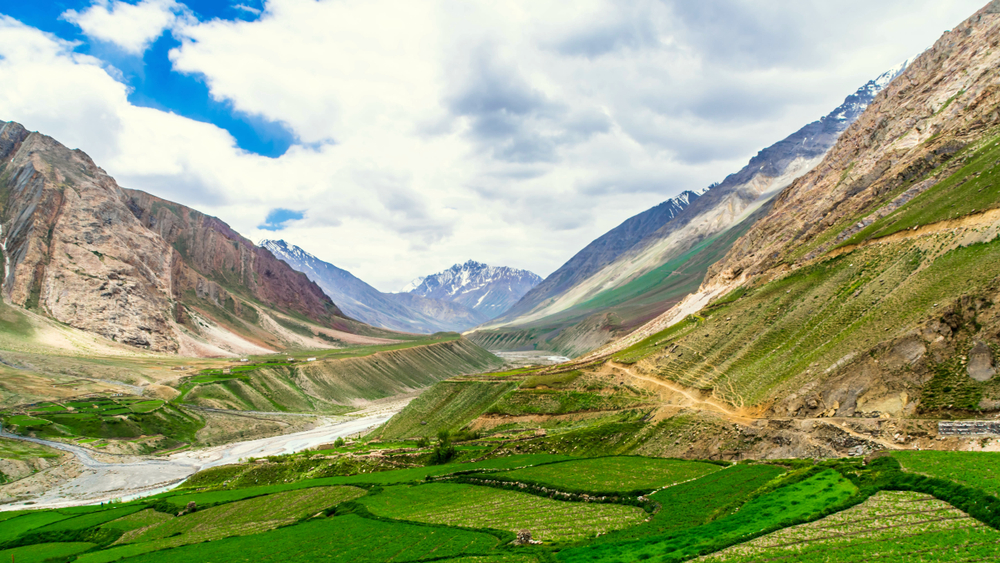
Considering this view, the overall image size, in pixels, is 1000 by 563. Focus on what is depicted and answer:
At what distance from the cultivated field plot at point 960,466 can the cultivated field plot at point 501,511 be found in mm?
16107

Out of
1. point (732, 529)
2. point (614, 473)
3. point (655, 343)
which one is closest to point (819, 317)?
point (655, 343)

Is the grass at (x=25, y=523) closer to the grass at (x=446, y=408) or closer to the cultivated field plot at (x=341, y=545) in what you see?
the cultivated field plot at (x=341, y=545)

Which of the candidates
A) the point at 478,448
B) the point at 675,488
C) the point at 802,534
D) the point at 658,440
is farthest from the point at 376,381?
the point at 802,534

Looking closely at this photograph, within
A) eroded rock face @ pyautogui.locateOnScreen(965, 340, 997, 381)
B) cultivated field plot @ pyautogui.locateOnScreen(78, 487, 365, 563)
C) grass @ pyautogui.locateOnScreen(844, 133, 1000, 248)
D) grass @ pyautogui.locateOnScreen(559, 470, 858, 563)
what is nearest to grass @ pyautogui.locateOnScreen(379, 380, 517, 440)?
cultivated field plot @ pyautogui.locateOnScreen(78, 487, 365, 563)

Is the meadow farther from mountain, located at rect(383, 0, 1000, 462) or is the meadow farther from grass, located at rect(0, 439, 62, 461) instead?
grass, located at rect(0, 439, 62, 461)

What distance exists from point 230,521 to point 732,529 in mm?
45250

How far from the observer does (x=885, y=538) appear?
20406 mm

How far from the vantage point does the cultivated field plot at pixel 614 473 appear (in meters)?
39.1

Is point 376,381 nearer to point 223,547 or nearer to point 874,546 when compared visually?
point 223,547

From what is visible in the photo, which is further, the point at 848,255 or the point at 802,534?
the point at 848,255

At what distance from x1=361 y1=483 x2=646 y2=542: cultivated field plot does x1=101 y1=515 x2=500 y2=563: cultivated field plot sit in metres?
2.62

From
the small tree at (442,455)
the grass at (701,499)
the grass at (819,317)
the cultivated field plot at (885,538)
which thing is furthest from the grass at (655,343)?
the cultivated field plot at (885,538)

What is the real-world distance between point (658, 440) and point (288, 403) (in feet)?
434

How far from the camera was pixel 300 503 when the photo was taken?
4903cm
